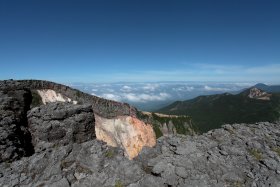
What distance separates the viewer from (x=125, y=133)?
74.7 meters

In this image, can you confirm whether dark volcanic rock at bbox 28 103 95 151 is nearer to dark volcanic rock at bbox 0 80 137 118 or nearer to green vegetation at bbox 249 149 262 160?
green vegetation at bbox 249 149 262 160

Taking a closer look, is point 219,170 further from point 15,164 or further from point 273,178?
point 15,164

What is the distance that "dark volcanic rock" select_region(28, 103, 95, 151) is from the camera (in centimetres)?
1976

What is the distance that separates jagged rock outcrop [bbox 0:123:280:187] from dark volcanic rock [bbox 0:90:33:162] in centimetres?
110

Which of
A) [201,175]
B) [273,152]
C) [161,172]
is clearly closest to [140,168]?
[161,172]

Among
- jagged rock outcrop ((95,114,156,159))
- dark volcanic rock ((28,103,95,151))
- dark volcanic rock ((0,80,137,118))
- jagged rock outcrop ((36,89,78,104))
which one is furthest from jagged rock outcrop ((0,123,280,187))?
jagged rock outcrop ((95,114,156,159))

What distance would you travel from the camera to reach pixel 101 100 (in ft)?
227

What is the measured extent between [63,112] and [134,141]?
185 feet

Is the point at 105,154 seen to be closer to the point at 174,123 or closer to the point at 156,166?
the point at 156,166

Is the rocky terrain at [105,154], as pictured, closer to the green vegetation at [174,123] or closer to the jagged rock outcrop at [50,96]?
the jagged rock outcrop at [50,96]

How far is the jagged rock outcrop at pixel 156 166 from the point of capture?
16047 mm

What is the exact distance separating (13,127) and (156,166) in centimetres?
1016

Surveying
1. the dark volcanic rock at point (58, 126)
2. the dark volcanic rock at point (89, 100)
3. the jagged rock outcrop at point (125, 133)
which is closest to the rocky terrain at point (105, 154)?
the dark volcanic rock at point (58, 126)

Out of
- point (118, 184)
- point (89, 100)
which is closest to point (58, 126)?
point (118, 184)
